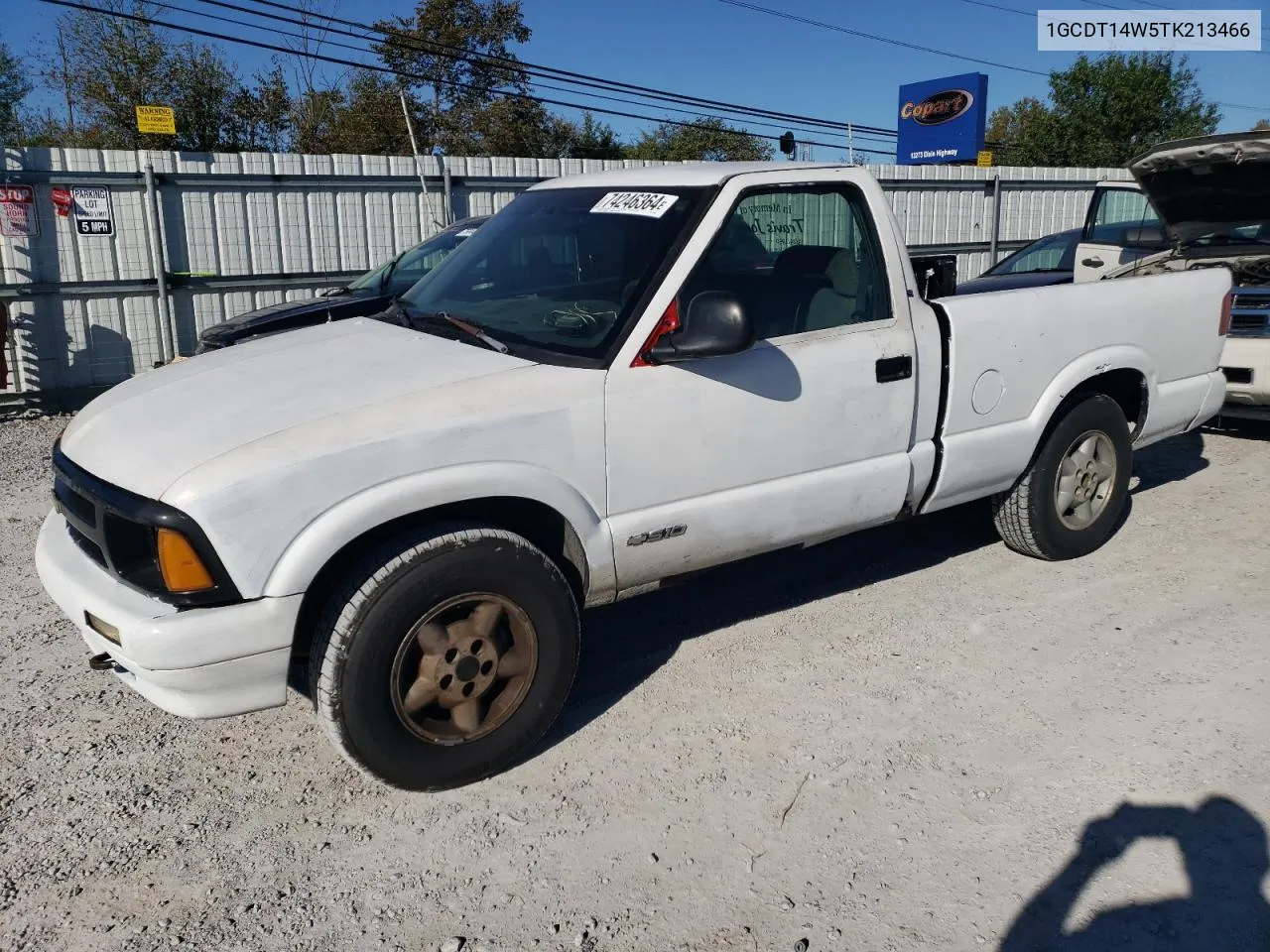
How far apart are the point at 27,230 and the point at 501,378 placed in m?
9.43

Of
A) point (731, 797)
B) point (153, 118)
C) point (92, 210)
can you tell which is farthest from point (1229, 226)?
point (153, 118)

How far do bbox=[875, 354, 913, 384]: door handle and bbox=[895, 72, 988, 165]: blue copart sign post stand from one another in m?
25.5

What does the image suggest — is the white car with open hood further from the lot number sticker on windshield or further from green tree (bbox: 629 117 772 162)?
green tree (bbox: 629 117 772 162)

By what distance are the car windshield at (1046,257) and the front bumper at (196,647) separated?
29.7 ft

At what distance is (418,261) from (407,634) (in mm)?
6644

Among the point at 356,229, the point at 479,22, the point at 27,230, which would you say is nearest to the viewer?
the point at 27,230

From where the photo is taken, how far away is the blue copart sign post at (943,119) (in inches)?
1086

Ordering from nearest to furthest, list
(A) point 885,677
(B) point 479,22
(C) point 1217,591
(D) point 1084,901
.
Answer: (D) point 1084,901 → (A) point 885,677 → (C) point 1217,591 → (B) point 479,22

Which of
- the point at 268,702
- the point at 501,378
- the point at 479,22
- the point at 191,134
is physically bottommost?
the point at 268,702

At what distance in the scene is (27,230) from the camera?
411 inches

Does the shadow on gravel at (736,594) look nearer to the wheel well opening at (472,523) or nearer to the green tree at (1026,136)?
the wheel well opening at (472,523)

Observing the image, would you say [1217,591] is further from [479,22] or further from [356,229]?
[479,22]

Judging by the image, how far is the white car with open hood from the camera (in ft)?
21.8

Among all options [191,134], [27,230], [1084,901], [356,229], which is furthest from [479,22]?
[1084,901]
